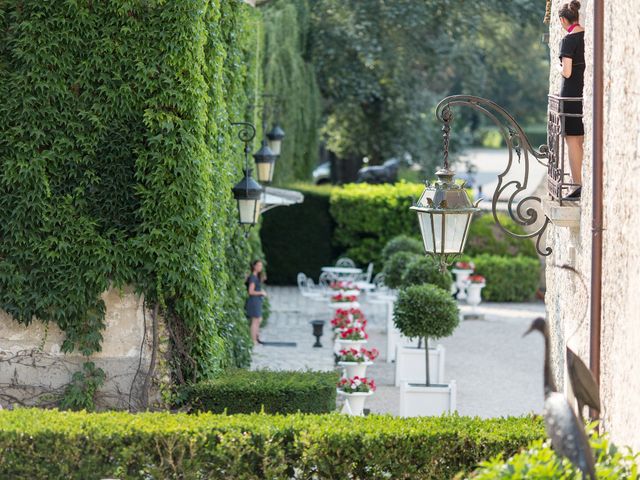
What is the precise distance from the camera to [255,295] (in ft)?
57.0

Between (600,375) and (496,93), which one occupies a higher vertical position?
(496,93)

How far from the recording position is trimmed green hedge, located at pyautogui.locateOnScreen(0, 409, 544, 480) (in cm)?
830

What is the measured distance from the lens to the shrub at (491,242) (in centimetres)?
2517

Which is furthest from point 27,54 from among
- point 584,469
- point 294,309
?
point 294,309

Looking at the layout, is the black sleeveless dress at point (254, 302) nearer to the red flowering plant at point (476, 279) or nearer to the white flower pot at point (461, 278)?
the red flowering plant at point (476, 279)

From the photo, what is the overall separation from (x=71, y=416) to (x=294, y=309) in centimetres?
1378

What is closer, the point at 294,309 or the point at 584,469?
the point at 584,469

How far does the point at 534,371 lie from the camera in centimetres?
1750

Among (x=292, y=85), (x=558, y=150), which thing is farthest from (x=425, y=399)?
(x=292, y=85)

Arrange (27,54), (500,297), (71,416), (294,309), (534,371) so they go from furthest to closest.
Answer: (500,297)
(294,309)
(534,371)
(27,54)
(71,416)

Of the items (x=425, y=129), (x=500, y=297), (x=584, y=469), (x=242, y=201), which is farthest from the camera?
(x=425, y=129)

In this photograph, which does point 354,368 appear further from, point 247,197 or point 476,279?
point 476,279

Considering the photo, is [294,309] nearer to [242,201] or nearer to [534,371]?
[534,371]

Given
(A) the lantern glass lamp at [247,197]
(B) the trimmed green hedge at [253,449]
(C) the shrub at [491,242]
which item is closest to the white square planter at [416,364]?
(A) the lantern glass lamp at [247,197]
